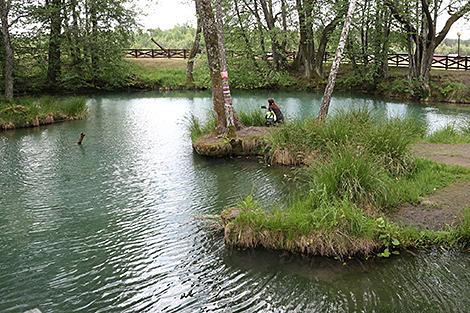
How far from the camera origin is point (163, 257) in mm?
7133

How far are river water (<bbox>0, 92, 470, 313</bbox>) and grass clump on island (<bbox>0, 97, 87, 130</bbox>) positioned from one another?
263 inches

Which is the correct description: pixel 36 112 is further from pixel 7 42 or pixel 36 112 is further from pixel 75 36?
pixel 75 36

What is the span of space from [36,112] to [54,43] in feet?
46.4

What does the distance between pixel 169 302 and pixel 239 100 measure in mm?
22718

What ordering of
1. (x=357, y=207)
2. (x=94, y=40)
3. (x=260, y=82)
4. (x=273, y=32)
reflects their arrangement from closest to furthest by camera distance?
(x=357, y=207), (x=273, y=32), (x=94, y=40), (x=260, y=82)

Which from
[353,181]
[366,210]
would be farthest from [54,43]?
[366,210]

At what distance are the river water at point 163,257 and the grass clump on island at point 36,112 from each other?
668 cm

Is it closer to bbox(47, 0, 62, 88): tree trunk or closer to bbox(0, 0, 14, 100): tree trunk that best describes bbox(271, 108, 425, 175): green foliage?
bbox(0, 0, 14, 100): tree trunk

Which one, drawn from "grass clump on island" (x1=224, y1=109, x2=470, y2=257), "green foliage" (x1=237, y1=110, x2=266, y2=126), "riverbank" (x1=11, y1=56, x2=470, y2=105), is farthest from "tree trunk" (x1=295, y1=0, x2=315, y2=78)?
"grass clump on island" (x1=224, y1=109, x2=470, y2=257)

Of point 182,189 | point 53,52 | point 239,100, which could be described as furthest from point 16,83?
point 182,189

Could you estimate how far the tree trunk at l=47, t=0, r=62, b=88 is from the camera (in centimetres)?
3208

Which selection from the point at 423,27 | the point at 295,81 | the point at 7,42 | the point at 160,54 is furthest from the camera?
the point at 160,54

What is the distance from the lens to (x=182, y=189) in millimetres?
10680

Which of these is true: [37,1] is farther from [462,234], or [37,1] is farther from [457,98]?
[462,234]
